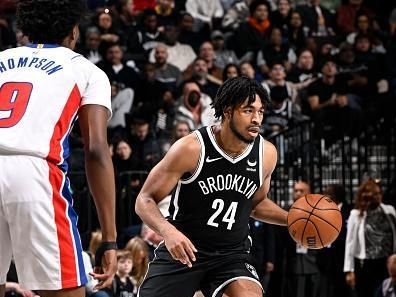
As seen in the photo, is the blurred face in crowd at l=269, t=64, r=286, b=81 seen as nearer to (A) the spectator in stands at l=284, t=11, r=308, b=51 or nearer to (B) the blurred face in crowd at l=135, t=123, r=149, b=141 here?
(A) the spectator in stands at l=284, t=11, r=308, b=51

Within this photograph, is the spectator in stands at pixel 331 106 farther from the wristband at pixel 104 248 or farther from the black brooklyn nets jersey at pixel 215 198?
the wristband at pixel 104 248

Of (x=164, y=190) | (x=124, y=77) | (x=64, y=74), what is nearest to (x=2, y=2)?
(x=124, y=77)

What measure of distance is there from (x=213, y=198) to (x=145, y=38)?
30.9ft

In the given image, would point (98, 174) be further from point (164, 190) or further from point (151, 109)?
point (151, 109)

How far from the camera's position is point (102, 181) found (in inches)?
173

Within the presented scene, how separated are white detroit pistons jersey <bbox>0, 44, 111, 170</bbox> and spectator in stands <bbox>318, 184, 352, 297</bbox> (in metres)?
7.76

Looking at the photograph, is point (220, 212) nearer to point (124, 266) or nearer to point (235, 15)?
point (124, 266)

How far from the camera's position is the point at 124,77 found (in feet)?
46.8

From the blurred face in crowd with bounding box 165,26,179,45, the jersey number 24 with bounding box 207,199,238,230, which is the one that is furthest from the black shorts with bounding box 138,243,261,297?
the blurred face in crowd with bounding box 165,26,179,45

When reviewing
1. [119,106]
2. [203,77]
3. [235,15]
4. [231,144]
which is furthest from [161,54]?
[231,144]

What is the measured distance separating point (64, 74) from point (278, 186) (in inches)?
354

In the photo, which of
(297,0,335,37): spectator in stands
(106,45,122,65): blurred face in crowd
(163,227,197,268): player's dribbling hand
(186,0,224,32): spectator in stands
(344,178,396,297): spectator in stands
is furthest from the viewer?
(297,0,335,37): spectator in stands

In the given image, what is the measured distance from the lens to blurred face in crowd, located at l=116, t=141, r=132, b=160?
1250 centimetres

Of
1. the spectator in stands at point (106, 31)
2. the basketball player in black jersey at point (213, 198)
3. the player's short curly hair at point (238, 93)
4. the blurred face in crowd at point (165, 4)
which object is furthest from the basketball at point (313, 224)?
the blurred face in crowd at point (165, 4)
